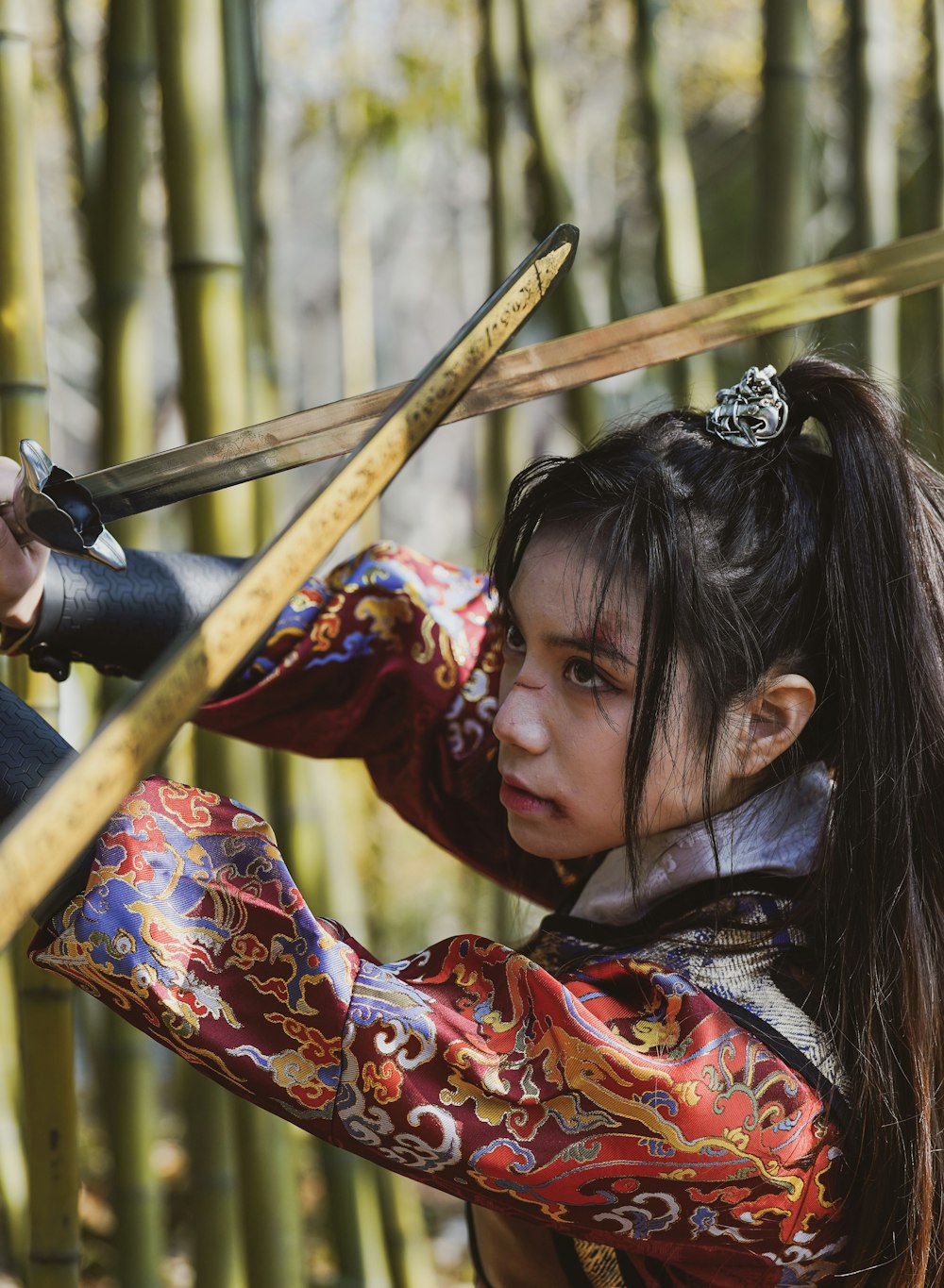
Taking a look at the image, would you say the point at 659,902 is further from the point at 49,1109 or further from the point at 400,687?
the point at 49,1109

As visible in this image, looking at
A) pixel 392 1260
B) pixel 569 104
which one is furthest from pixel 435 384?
pixel 569 104

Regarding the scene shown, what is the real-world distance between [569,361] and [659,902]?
308 mm

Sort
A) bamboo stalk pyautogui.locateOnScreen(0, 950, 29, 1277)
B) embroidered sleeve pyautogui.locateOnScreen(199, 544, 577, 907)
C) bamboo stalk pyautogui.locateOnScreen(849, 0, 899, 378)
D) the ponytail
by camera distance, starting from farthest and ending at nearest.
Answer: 1. bamboo stalk pyautogui.locateOnScreen(0, 950, 29, 1277)
2. bamboo stalk pyautogui.locateOnScreen(849, 0, 899, 378)
3. embroidered sleeve pyautogui.locateOnScreen(199, 544, 577, 907)
4. the ponytail

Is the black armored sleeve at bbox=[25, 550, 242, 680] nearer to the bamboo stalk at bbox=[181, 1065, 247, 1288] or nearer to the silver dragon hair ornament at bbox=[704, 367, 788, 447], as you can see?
the silver dragon hair ornament at bbox=[704, 367, 788, 447]

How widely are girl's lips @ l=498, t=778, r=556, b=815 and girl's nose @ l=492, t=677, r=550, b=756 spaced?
0.03 m

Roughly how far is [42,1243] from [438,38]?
3.04 meters

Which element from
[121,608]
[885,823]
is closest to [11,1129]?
[121,608]

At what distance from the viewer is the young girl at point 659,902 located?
1.99 ft

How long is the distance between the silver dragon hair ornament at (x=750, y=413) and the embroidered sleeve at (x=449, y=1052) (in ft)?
1.00

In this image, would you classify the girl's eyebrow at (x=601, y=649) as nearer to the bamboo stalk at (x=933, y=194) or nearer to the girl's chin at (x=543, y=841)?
the girl's chin at (x=543, y=841)

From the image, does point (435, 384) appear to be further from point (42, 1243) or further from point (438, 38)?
point (438, 38)

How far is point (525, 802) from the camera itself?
0.73 metres

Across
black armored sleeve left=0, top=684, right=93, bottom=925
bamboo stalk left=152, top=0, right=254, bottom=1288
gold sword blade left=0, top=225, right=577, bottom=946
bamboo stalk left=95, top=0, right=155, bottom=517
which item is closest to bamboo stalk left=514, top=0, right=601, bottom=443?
bamboo stalk left=95, top=0, right=155, bottom=517

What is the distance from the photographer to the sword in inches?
25.0
